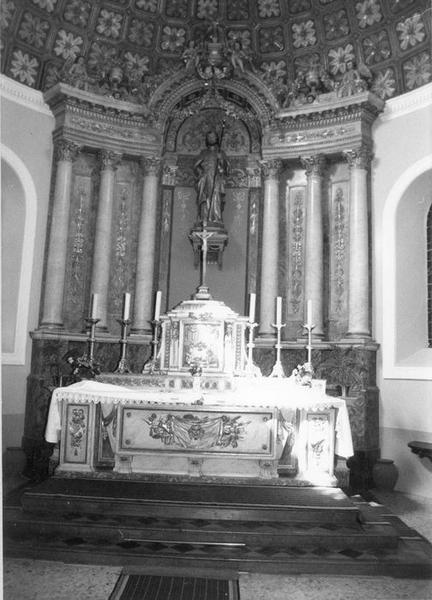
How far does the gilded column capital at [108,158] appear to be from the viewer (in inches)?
387

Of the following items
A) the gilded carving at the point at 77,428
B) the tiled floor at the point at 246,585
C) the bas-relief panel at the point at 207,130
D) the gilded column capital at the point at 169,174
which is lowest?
the tiled floor at the point at 246,585

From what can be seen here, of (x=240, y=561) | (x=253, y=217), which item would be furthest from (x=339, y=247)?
(x=240, y=561)

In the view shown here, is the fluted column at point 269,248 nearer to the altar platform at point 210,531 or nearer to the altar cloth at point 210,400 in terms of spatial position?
the altar cloth at point 210,400

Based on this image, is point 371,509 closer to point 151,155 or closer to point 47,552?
point 47,552

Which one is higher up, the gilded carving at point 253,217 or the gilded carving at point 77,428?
the gilded carving at point 253,217

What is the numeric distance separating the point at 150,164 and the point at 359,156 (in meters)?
3.46

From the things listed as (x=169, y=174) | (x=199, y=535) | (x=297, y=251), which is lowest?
(x=199, y=535)

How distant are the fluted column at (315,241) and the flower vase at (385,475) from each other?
2.15m

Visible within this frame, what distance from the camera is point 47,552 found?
16.8 ft

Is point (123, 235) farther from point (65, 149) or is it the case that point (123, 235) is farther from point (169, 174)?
point (65, 149)

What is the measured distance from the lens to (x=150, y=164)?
10086mm

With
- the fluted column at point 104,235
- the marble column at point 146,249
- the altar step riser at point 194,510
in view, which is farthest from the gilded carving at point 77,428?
the marble column at point 146,249

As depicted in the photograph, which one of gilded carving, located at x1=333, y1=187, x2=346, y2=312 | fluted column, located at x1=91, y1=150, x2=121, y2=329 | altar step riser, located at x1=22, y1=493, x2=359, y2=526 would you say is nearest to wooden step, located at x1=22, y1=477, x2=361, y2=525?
altar step riser, located at x1=22, y1=493, x2=359, y2=526

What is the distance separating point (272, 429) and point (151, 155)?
214 inches
